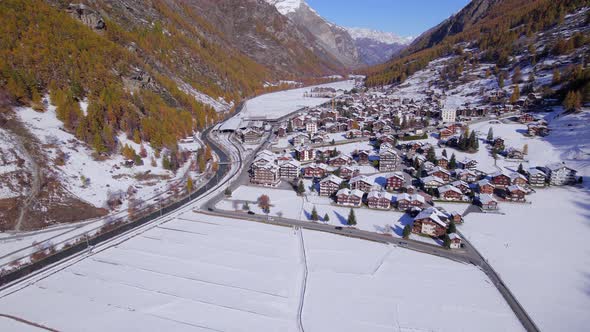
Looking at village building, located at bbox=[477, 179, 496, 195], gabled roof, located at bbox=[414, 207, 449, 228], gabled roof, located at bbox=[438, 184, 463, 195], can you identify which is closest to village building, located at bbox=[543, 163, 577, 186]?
village building, located at bbox=[477, 179, 496, 195]

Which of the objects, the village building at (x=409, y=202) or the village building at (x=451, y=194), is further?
the village building at (x=451, y=194)

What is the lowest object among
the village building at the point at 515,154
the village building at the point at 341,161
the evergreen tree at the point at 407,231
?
the evergreen tree at the point at 407,231

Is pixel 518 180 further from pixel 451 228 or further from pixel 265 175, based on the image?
pixel 265 175

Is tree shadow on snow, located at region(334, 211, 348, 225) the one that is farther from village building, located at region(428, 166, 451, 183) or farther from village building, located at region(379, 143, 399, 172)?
village building, located at region(428, 166, 451, 183)

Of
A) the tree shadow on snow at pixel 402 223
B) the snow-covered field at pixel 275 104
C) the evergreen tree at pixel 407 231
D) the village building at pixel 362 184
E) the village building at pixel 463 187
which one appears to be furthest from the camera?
Result: the snow-covered field at pixel 275 104

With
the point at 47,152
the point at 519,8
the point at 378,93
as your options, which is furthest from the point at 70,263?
the point at 519,8

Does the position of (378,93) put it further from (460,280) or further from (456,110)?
(460,280)

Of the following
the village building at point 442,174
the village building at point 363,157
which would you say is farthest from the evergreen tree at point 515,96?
the village building at point 363,157

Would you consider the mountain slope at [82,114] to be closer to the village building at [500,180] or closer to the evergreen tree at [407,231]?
the evergreen tree at [407,231]
